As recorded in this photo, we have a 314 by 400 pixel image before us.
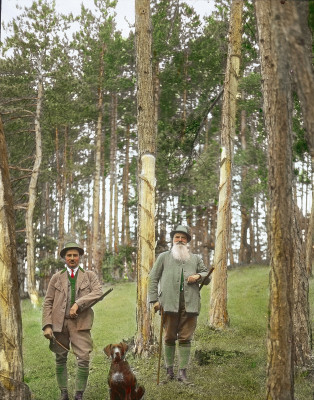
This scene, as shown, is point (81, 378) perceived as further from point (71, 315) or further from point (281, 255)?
point (281, 255)

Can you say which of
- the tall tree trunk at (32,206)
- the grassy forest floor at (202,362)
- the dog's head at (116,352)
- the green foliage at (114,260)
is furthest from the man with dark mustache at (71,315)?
the green foliage at (114,260)

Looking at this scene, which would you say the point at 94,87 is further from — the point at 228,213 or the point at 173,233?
the point at 173,233

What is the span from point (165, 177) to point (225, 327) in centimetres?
1436

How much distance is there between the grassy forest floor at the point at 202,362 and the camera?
7215mm

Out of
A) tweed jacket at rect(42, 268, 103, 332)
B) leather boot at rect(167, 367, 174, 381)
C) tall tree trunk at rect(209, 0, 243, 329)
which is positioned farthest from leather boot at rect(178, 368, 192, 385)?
tall tree trunk at rect(209, 0, 243, 329)

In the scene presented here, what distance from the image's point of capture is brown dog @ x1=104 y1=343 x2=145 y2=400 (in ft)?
19.0

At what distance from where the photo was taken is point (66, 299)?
7.07 m

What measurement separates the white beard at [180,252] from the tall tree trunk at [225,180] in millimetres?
4786

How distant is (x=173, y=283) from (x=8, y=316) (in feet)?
8.28

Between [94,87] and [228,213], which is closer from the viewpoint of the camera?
[228,213]

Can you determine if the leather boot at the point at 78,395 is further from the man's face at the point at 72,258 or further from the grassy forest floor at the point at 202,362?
the man's face at the point at 72,258

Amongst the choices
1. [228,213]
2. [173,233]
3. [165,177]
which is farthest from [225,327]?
[165,177]

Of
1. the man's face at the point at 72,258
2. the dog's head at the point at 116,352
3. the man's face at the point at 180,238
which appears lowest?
the dog's head at the point at 116,352

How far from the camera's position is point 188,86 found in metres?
27.0
